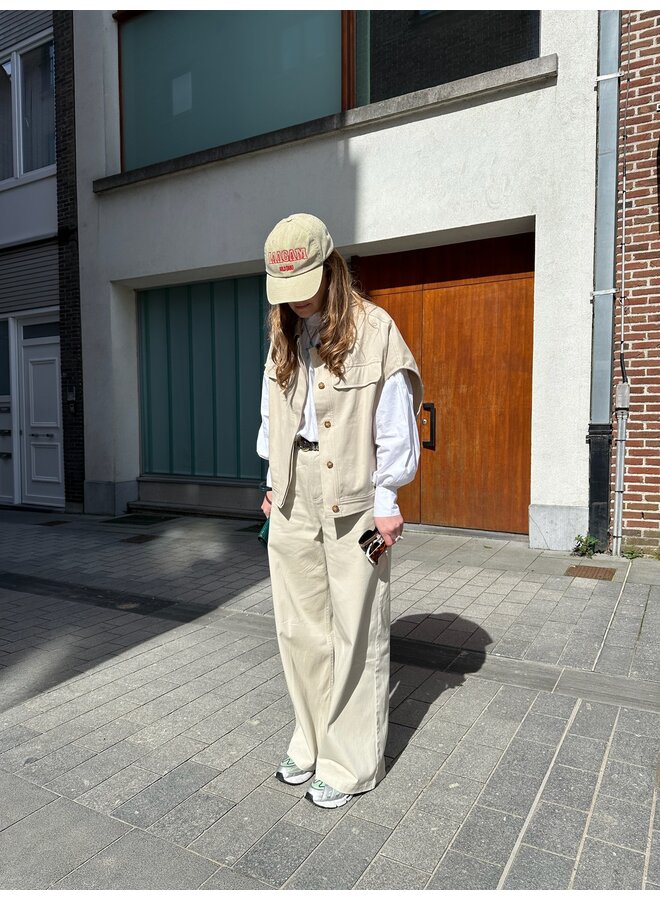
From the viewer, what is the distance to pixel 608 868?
225 centimetres

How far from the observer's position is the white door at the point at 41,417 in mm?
10414

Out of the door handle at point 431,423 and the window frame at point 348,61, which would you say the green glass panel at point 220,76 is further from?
the door handle at point 431,423

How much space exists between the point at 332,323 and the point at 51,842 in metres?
2.10

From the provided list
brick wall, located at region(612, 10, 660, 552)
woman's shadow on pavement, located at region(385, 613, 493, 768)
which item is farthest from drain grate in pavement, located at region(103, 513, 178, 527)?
brick wall, located at region(612, 10, 660, 552)

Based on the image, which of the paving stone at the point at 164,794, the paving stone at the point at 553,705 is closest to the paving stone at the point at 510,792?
the paving stone at the point at 553,705

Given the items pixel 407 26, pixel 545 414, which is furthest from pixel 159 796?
pixel 407 26

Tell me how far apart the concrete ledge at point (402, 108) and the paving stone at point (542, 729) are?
18.0 feet

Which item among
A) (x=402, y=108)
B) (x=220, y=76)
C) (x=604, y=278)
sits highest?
(x=220, y=76)

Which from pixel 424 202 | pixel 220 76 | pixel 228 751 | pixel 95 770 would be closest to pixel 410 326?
pixel 424 202

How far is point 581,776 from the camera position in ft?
9.18

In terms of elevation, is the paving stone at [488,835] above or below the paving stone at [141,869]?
above

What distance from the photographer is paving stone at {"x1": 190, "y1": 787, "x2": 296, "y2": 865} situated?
7.80 feet

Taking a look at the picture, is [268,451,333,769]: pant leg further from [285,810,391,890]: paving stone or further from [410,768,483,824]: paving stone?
[410,768,483,824]: paving stone

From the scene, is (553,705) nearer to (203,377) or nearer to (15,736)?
(15,736)
